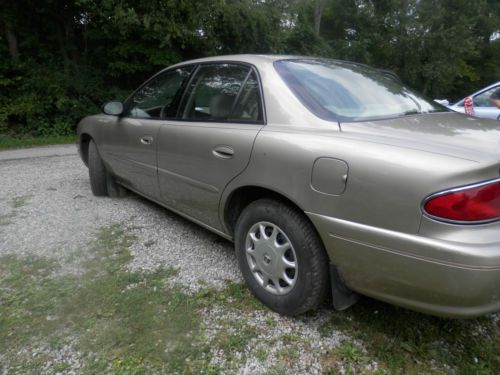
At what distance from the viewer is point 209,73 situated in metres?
2.90

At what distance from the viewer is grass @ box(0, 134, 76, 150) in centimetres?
886

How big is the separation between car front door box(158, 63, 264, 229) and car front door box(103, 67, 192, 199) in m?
0.16

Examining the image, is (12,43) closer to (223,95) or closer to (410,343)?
(223,95)

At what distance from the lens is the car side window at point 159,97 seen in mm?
3119

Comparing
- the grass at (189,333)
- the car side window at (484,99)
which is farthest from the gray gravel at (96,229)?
the car side window at (484,99)

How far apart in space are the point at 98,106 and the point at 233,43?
4.59 m

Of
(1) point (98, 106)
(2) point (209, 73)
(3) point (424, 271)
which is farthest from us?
(1) point (98, 106)

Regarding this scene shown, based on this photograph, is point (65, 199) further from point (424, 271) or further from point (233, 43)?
point (233, 43)

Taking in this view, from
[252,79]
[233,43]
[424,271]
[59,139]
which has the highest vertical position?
[233,43]

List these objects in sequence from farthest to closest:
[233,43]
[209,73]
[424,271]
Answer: [233,43] → [209,73] → [424,271]

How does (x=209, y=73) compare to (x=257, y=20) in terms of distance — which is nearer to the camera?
(x=209, y=73)

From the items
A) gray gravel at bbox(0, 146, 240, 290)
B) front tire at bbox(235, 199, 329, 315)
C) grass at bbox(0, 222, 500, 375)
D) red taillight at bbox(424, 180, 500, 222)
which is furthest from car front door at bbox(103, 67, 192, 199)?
red taillight at bbox(424, 180, 500, 222)

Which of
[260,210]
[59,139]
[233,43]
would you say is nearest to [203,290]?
[260,210]

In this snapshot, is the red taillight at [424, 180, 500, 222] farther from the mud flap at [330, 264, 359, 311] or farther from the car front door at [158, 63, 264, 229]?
the car front door at [158, 63, 264, 229]
